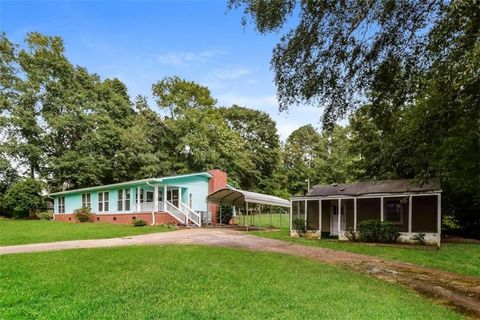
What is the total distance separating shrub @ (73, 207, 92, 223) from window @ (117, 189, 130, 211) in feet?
11.1

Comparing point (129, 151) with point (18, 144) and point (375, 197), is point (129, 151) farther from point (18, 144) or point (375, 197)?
point (375, 197)

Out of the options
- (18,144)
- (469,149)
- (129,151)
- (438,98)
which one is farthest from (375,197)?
(18,144)

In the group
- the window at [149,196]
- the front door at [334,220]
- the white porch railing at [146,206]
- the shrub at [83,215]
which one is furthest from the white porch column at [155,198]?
the front door at [334,220]

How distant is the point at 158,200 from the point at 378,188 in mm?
14611

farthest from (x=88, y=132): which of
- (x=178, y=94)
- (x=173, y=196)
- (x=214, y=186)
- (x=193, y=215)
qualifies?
(x=193, y=215)

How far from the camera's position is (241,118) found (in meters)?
50.4

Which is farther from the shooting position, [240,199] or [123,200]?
[123,200]

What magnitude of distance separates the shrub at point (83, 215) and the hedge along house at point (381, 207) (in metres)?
16.7

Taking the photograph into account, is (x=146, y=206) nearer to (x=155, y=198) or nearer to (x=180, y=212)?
(x=155, y=198)

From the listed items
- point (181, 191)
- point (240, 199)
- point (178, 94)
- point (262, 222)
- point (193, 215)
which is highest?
point (178, 94)

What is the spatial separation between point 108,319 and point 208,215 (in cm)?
2278

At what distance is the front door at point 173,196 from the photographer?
2689 centimetres

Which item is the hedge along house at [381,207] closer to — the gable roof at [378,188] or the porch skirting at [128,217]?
the gable roof at [378,188]

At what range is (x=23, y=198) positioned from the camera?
1219 inches
